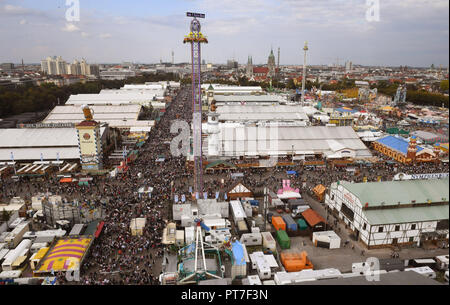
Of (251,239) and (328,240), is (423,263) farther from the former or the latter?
(251,239)

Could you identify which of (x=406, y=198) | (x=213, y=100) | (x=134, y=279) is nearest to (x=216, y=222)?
(x=134, y=279)

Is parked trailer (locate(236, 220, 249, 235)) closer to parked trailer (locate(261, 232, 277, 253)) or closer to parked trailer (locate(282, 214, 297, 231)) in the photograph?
parked trailer (locate(261, 232, 277, 253))

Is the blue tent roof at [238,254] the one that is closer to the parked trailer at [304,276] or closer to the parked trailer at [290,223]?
the parked trailer at [304,276]

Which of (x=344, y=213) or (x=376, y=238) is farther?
(x=344, y=213)

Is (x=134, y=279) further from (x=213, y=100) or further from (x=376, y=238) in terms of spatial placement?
(x=213, y=100)

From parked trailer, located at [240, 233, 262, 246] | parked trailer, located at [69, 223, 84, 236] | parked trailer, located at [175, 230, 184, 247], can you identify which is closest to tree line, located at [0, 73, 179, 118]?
parked trailer, located at [69, 223, 84, 236]

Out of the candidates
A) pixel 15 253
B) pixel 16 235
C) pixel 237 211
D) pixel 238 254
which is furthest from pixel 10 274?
pixel 237 211
